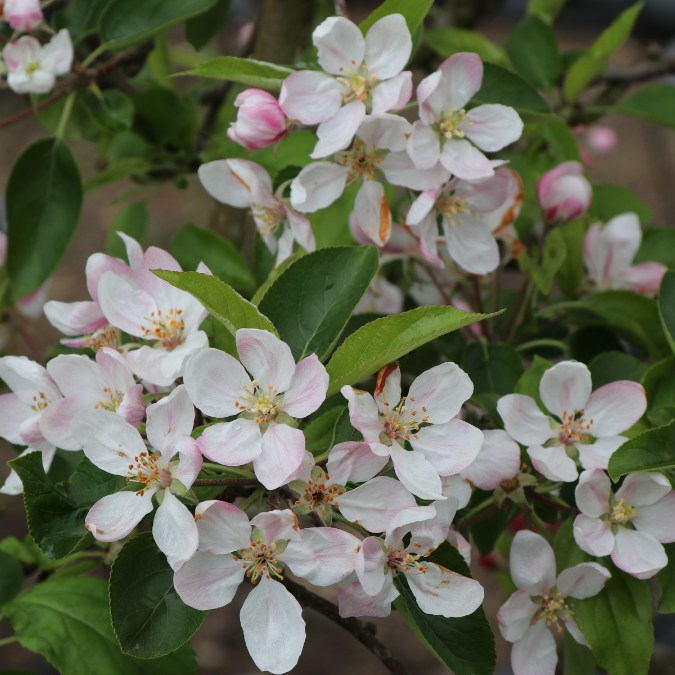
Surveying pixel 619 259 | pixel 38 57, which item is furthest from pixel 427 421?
pixel 38 57

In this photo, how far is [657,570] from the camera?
2.86 ft

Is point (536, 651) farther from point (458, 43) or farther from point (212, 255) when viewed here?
point (458, 43)

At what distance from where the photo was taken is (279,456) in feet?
2.49

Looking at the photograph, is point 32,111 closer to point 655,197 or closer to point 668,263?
point 668,263

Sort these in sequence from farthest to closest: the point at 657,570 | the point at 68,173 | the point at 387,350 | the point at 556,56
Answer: the point at 556,56 < the point at 68,173 < the point at 657,570 < the point at 387,350

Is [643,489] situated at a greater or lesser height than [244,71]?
lesser

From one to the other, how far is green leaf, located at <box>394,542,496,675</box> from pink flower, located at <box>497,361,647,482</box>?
0.41ft

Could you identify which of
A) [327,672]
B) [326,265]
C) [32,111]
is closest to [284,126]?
[326,265]

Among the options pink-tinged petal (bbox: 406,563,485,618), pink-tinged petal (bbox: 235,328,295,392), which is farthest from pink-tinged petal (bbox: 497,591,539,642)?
pink-tinged petal (bbox: 235,328,295,392)

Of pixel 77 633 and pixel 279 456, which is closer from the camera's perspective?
pixel 279 456

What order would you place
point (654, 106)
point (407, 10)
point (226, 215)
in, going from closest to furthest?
point (407, 10) < point (654, 106) < point (226, 215)

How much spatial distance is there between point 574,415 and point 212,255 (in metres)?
0.56

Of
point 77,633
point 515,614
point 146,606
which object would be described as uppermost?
point 146,606

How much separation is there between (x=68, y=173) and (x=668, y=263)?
79cm
